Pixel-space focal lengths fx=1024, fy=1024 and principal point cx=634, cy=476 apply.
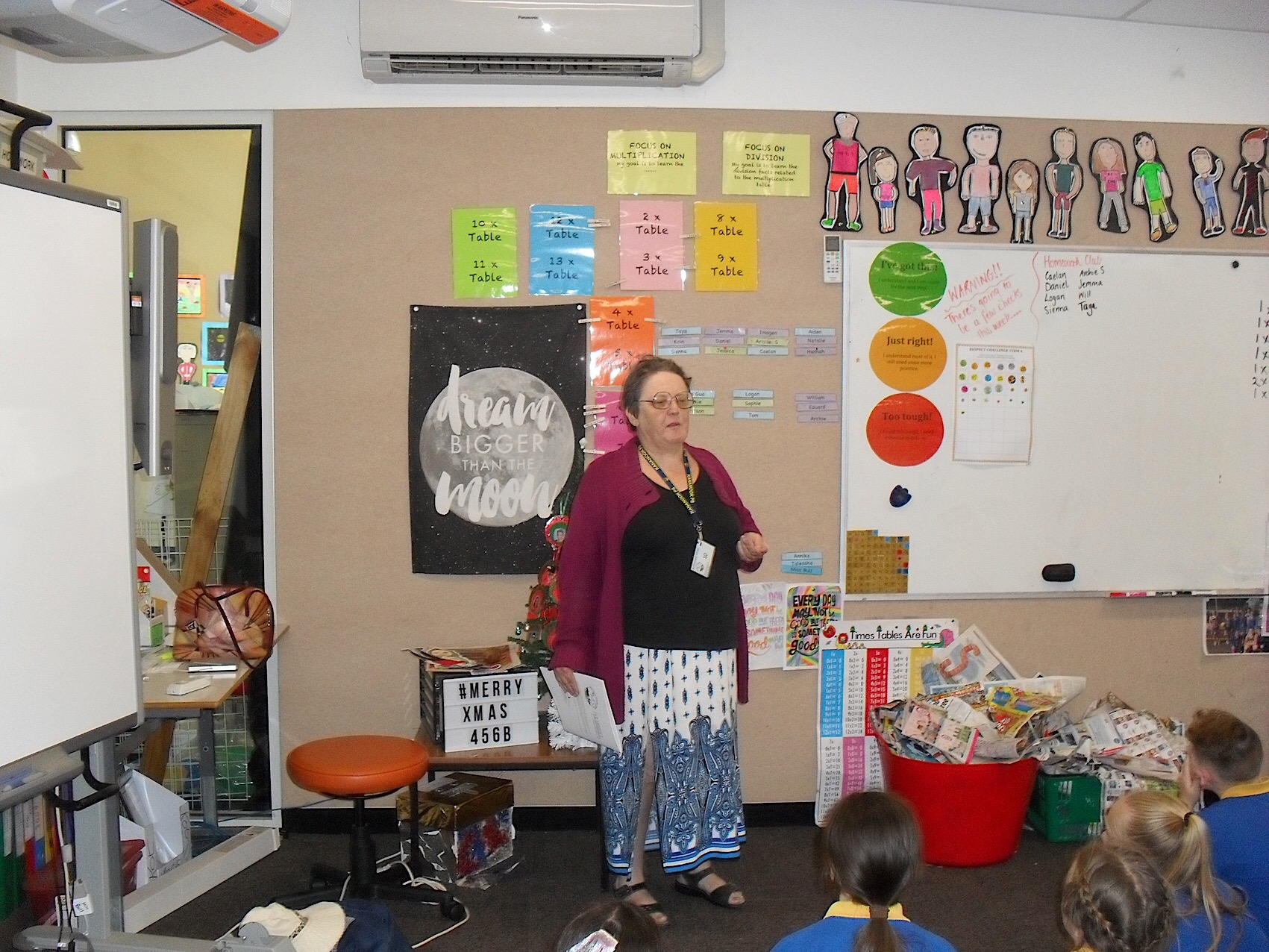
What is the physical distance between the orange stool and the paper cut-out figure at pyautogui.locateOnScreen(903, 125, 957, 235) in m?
2.34

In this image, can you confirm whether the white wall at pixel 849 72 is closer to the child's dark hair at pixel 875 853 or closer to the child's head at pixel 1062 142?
the child's head at pixel 1062 142

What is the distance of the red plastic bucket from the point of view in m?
3.07

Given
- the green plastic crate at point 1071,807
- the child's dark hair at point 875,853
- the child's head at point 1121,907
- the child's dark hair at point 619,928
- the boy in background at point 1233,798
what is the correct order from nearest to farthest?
1. the child's dark hair at point 619,928
2. the child's head at point 1121,907
3. the child's dark hair at point 875,853
4. the boy in background at point 1233,798
5. the green plastic crate at point 1071,807

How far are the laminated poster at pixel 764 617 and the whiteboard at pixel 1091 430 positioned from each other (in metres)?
0.37

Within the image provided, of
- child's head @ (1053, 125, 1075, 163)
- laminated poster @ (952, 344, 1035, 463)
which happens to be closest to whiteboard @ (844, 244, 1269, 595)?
laminated poster @ (952, 344, 1035, 463)

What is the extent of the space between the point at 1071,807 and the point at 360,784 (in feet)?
7.34

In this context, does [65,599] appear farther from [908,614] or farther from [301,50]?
[908,614]

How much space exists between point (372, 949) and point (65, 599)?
0.88 meters

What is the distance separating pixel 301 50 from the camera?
129 inches

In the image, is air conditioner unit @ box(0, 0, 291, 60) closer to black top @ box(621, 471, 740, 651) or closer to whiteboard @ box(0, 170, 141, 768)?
whiteboard @ box(0, 170, 141, 768)

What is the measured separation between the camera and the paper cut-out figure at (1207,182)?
3490mm

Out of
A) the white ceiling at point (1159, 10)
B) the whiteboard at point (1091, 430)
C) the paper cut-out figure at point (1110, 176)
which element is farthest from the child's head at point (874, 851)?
the white ceiling at point (1159, 10)

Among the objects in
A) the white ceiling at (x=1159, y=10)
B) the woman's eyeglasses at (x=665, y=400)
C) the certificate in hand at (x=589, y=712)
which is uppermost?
the white ceiling at (x=1159, y=10)

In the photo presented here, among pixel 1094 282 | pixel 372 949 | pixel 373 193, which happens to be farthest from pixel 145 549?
pixel 1094 282
